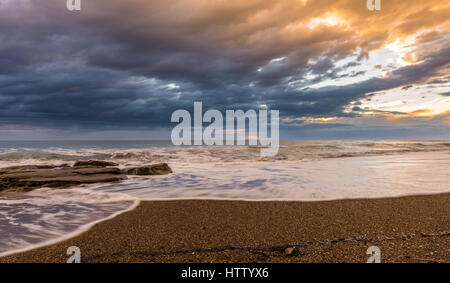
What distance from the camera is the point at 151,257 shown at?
2.75 metres

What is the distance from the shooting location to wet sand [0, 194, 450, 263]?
2744mm

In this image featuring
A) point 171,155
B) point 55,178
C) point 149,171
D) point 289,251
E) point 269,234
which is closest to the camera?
point 289,251

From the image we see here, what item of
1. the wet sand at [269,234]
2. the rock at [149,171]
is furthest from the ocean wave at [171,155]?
the wet sand at [269,234]

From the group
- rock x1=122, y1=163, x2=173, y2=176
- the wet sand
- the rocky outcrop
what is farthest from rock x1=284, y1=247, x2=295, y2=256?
rock x1=122, y1=163, x2=173, y2=176

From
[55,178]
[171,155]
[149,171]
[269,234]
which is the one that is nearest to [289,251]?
[269,234]

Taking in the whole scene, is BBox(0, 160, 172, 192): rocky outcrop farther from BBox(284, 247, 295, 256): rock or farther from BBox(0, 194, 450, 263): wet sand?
BBox(284, 247, 295, 256): rock

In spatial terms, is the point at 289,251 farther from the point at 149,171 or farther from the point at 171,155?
the point at 171,155

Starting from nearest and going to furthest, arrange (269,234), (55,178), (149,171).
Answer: (269,234) < (55,178) < (149,171)

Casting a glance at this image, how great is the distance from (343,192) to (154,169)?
7.07 metres

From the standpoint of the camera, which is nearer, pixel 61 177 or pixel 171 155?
pixel 61 177

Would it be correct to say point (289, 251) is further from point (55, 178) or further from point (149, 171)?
point (55, 178)

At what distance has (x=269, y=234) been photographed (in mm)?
3346

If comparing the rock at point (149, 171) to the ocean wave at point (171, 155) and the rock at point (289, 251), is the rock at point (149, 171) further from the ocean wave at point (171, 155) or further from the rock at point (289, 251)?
the rock at point (289, 251)
